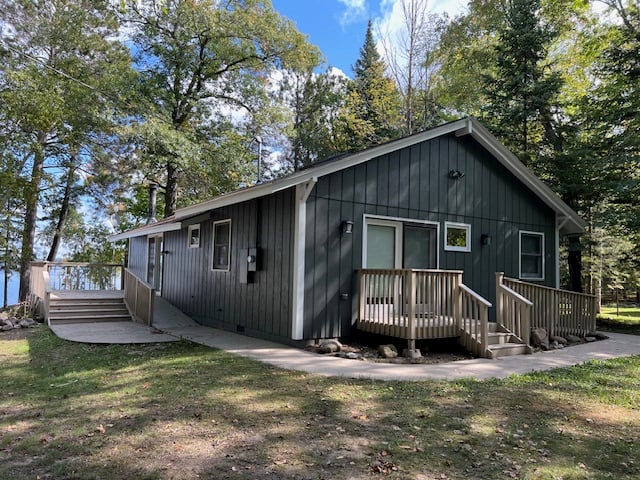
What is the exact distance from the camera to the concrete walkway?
571 cm

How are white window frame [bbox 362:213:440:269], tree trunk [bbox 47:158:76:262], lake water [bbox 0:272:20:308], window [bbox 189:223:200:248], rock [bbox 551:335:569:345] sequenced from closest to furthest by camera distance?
white window frame [bbox 362:213:440:269] < rock [bbox 551:335:569:345] < window [bbox 189:223:200:248] < lake water [bbox 0:272:20:308] < tree trunk [bbox 47:158:76:262]

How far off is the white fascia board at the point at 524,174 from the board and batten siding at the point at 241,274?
482 centimetres

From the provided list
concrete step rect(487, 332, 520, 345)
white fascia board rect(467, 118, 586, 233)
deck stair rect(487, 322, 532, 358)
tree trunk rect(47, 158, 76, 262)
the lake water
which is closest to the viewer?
deck stair rect(487, 322, 532, 358)

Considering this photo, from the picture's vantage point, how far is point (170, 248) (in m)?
12.3

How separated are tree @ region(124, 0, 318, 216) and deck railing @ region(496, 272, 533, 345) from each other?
13135 mm

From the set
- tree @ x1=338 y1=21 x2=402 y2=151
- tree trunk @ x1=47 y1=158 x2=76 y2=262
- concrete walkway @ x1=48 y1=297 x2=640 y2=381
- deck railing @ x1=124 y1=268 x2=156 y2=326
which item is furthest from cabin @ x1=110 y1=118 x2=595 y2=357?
tree trunk @ x1=47 y1=158 x2=76 y2=262

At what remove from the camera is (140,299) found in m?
10.5

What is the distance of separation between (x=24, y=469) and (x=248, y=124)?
19014 millimetres

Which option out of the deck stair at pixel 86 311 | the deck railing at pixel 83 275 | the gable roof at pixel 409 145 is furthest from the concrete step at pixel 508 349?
the deck railing at pixel 83 275

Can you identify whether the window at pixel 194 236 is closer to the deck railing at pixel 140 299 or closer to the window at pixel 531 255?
the deck railing at pixel 140 299

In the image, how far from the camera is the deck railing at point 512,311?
24.5ft

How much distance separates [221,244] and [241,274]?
1478 mm

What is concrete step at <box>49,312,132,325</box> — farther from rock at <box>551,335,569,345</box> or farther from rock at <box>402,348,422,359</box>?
rock at <box>551,335,569,345</box>

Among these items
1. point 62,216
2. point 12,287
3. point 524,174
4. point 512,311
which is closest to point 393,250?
point 512,311
